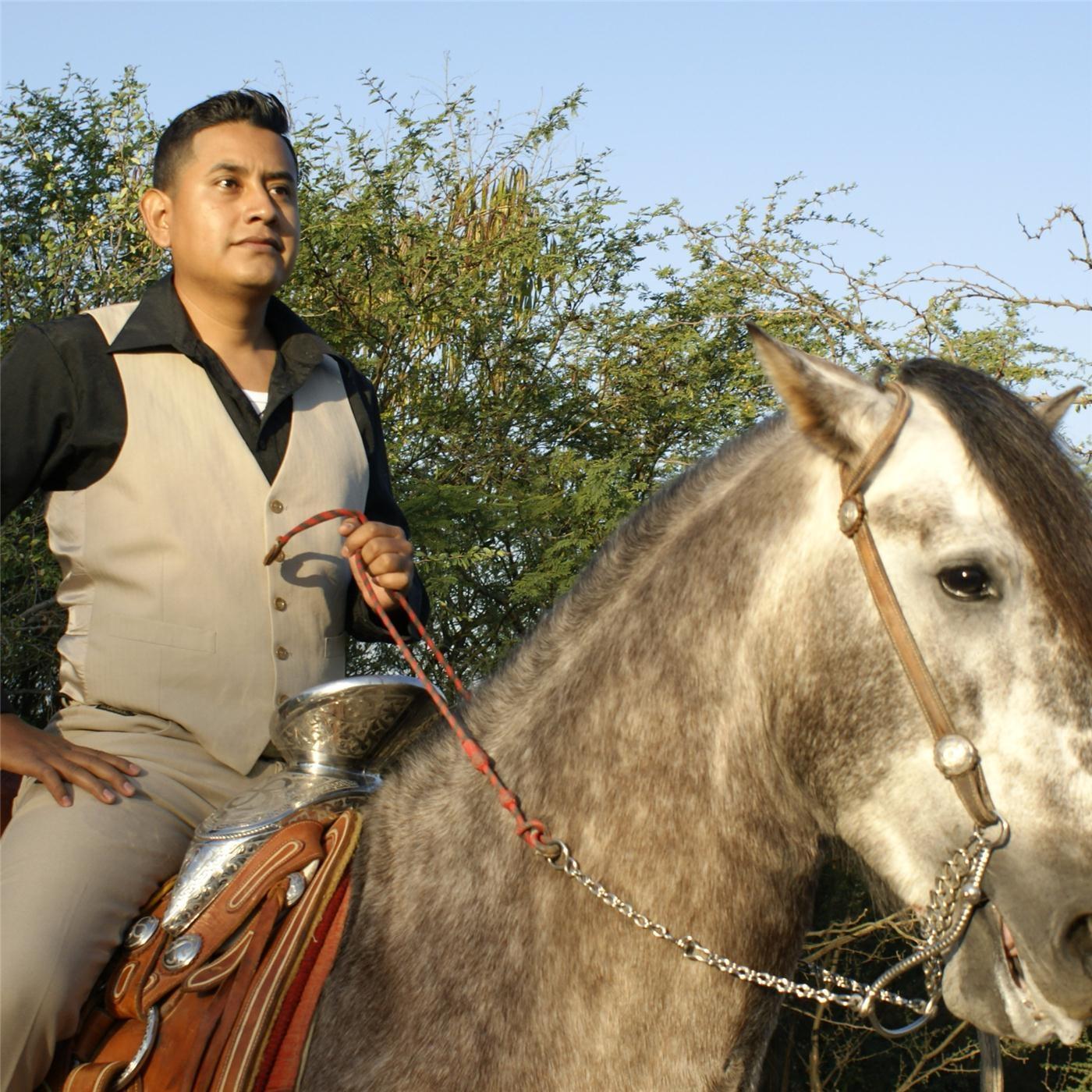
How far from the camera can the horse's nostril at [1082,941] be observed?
1788 mm

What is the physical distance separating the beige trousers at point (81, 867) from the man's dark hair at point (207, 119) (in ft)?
4.53

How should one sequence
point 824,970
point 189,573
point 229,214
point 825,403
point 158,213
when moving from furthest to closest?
1. point 158,213
2. point 229,214
3. point 189,573
4. point 824,970
5. point 825,403

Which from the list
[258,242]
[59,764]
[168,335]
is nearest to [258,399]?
[168,335]

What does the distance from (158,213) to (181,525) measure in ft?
3.00

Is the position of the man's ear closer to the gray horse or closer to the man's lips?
the man's lips

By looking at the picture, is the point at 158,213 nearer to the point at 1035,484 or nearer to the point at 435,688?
the point at 435,688

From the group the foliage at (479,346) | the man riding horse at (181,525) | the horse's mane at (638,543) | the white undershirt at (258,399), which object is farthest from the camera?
the foliage at (479,346)

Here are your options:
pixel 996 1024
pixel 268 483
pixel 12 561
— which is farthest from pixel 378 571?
pixel 12 561

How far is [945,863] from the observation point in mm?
1866

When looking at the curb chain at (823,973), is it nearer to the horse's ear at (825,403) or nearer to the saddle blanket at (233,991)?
the saddle blanket at (233,991)

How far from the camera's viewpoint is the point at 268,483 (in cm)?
280

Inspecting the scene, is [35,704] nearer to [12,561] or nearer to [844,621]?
[12,561]

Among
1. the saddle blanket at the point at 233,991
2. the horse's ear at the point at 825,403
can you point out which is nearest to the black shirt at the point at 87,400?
the saddle blanket at the point at 233,991

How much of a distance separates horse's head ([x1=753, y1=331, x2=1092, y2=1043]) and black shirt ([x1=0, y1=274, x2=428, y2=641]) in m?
1.37
